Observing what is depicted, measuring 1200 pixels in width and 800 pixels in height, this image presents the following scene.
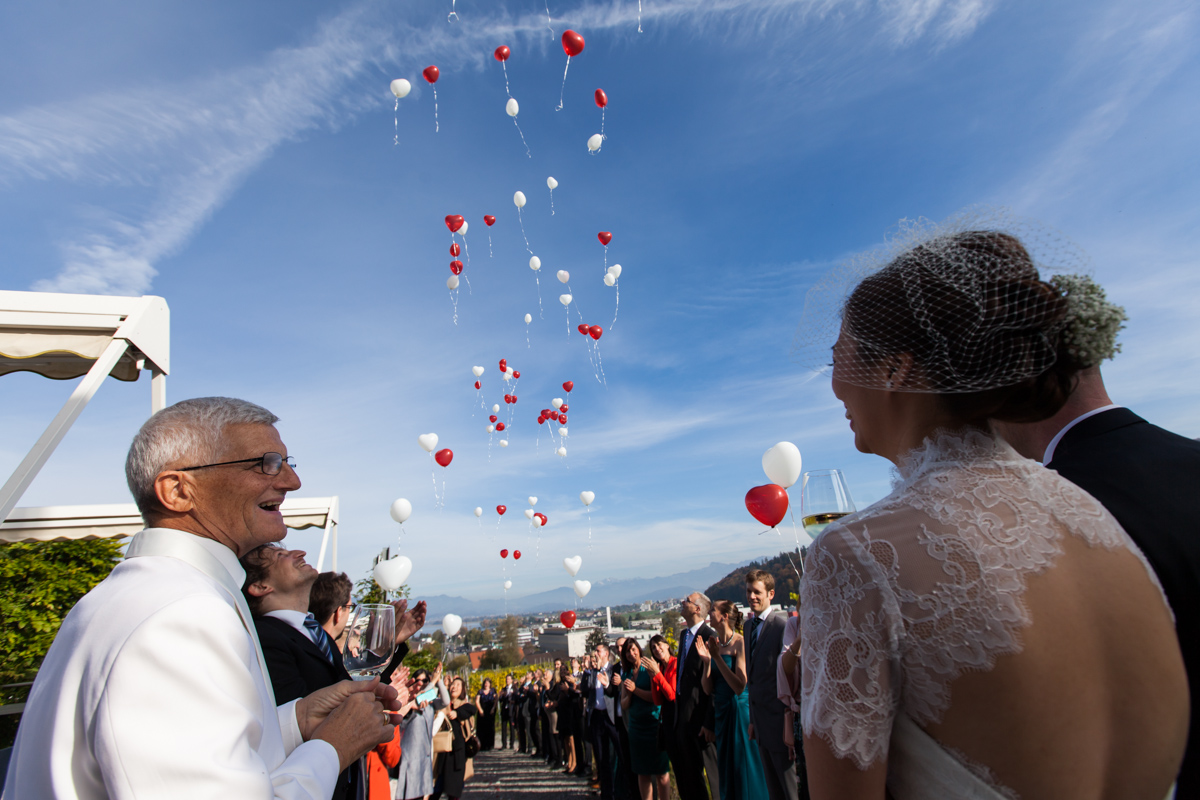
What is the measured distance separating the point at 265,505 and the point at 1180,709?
2.24 metres

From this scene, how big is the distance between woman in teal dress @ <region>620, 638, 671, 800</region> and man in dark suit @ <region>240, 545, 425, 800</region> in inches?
176

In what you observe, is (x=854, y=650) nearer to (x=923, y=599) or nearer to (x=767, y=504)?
(x=923, y=599)

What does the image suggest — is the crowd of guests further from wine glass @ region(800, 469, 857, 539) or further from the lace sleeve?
wine glass @ region(800, 469, 857, 539)

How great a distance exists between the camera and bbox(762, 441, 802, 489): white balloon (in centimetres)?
780

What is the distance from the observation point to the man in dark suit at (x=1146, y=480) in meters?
1.33

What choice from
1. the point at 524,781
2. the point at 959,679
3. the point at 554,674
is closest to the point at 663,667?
the point at 524,781

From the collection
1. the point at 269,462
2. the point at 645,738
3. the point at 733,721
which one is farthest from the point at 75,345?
the point at 645,738

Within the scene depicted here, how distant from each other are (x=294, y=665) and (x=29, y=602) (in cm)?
348

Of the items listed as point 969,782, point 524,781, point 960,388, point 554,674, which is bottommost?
point 524,781

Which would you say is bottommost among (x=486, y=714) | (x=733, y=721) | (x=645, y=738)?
(x=486, y=714)

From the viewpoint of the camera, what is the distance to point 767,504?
7.62 m

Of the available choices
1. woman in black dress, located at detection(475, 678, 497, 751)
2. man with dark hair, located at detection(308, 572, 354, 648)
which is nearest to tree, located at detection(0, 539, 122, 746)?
man with dark hair, located at detection(308, 572, 354, 648)

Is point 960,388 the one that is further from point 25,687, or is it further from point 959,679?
point 25,687

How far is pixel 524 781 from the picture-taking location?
35.0 ft
